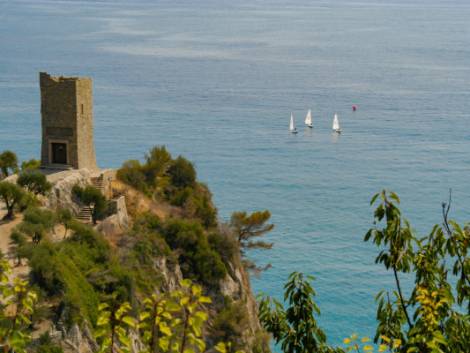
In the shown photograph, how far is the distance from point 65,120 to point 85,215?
447cm

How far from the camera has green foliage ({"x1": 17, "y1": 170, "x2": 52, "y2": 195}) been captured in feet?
89.6

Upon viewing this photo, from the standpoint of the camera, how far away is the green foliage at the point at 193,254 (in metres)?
27.8

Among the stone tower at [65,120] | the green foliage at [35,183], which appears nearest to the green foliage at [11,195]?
the green foliage at [35,183]

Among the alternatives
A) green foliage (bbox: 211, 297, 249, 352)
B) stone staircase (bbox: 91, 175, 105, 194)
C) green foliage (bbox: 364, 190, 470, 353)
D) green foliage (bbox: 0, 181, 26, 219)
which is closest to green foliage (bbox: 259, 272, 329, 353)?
green foliage (bbox: 364, 190, 470, 353)

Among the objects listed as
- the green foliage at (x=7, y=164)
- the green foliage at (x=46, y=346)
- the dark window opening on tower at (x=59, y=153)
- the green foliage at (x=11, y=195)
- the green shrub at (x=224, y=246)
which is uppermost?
the dark window opening on tower at (x=59, y=153)

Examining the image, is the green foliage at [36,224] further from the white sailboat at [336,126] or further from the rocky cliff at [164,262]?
the white sailboat at [336,126]

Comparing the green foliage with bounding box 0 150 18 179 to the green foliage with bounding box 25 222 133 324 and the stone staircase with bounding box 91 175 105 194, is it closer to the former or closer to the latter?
the stone staircase with bounding box 91 175 105 194

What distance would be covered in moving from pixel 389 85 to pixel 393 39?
56330mm

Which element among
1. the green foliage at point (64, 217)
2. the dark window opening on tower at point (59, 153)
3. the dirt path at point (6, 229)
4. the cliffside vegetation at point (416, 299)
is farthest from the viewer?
the dark window opening on tower at point (59, 153)

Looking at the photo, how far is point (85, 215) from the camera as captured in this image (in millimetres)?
28359

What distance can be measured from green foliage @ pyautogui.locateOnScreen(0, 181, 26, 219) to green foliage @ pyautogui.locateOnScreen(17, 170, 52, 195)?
0.86 m

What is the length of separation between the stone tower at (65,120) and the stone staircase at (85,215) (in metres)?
2.91

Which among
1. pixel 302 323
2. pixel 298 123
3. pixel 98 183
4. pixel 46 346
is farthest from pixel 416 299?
pixel 298 123

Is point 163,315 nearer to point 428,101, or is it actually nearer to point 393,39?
point 428,101
